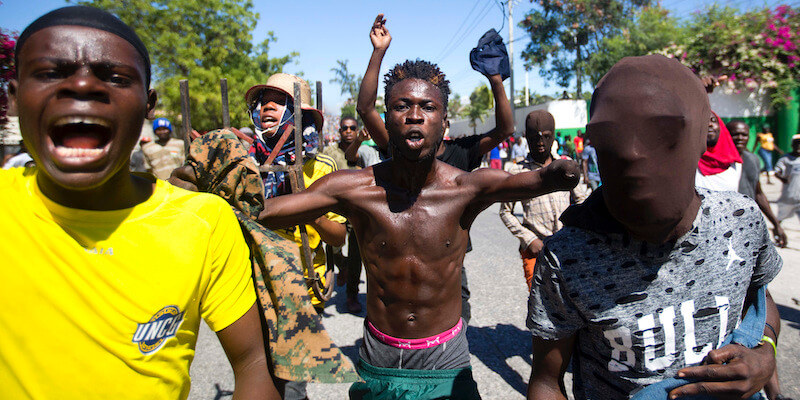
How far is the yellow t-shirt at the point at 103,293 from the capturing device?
114 cm

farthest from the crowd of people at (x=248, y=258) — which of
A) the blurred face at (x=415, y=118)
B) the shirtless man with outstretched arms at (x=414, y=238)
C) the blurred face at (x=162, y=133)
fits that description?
the blurred face at (x=162, y=133)

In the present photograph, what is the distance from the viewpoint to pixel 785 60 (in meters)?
14.9

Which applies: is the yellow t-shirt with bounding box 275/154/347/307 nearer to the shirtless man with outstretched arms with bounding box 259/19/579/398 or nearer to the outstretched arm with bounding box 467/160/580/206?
the shirtless man with outstretched arms with bounding box 259/19/579/398

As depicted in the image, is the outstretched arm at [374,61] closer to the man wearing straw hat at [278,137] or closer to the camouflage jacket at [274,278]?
the man wearing straw hat at [278,137]

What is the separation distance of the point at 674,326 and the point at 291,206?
150cm

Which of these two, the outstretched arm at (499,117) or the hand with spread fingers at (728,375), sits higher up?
the outstretched arm at (499,117)

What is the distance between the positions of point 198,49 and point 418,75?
2079cm

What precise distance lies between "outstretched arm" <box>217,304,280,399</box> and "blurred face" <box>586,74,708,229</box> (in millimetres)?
1130

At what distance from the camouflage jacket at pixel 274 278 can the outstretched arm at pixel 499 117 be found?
5.70 ft

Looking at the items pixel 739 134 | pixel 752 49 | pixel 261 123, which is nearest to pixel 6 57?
pixel 261 123

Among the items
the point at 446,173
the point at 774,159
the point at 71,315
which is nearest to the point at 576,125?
the point at 774,159

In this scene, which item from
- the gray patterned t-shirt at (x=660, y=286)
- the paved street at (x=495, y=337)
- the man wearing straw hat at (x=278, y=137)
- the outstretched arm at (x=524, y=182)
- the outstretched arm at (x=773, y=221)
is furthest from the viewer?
the outstretched arm at (x=773, y=221)

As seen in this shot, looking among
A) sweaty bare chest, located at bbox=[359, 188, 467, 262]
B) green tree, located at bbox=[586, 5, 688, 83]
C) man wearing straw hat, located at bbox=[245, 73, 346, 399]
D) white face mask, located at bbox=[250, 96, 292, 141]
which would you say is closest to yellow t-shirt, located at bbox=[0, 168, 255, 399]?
sweaty bare chest, located at bbox=[359, 188, 467, 262]

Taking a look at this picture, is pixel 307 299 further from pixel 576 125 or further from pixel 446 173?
pixel 576 125
